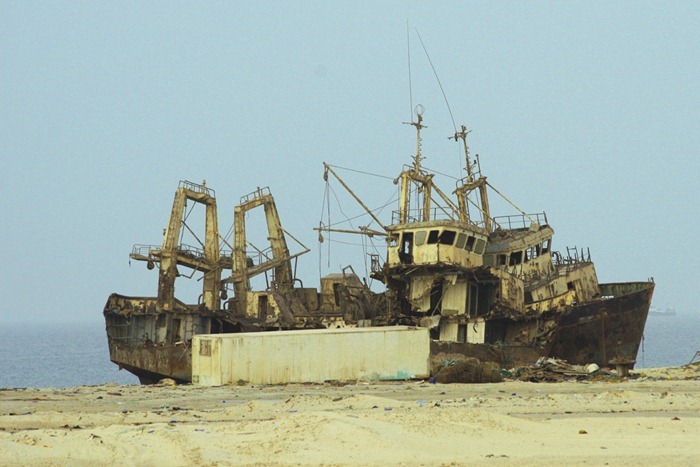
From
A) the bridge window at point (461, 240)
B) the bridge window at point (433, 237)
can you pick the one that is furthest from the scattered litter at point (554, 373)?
the bridge window at point (433, 237)

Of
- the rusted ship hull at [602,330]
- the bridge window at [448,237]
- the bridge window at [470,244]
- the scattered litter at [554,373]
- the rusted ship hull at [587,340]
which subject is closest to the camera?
the scattered litter at [554,373]

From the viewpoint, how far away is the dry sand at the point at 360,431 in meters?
12.8

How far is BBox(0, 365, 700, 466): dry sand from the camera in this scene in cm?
1277

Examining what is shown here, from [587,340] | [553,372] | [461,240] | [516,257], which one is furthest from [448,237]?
[553,372]

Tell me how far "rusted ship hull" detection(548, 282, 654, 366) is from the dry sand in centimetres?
1216

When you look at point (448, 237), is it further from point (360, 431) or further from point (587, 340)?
point (360, 431)

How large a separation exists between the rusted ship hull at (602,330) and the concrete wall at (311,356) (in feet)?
24.3

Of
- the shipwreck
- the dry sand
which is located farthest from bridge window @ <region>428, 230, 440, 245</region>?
the dry sand

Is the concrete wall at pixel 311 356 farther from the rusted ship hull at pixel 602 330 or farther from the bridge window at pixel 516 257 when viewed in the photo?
the bridge window at pixel 516 257

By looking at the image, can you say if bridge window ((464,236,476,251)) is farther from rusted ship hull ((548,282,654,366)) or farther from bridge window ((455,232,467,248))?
rusted ship hull ((548,282,654,366))

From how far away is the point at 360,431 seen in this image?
13.7 metres

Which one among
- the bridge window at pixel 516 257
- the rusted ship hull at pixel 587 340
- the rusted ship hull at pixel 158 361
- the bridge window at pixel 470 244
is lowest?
the rusted ship hull at pixel 158 361

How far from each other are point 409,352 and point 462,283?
711cm

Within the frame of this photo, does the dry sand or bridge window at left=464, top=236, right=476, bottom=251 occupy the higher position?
bridge window at left=464, top=236, right=476, bottom=251
